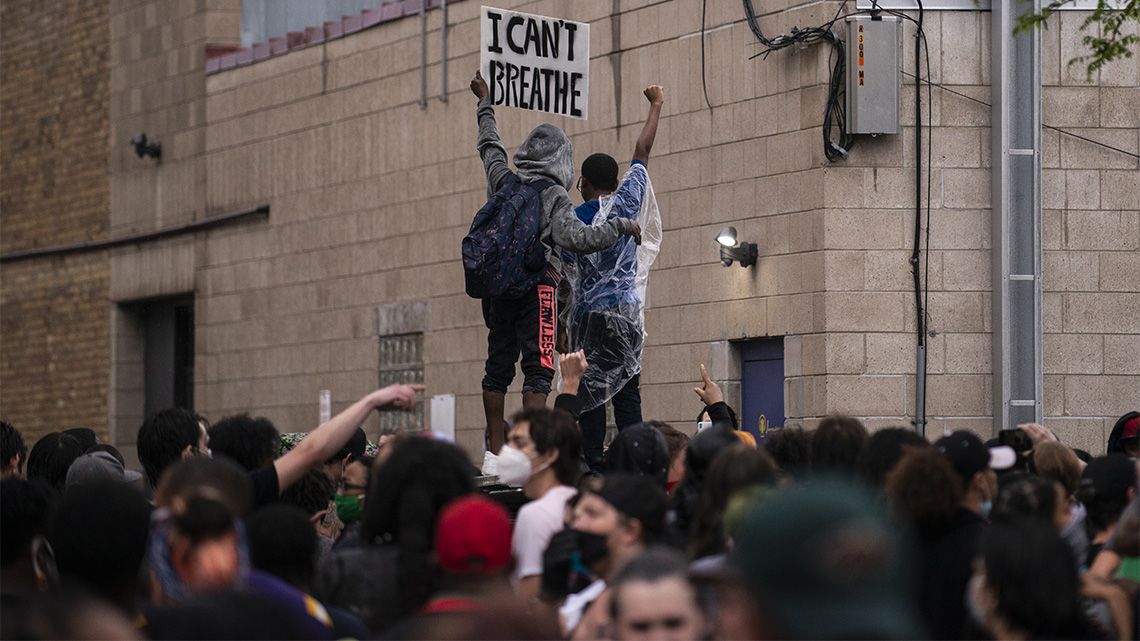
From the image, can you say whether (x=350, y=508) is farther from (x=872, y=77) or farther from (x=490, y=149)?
(x=872, y=77)

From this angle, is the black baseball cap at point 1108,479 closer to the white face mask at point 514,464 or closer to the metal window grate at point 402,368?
the white face mask at point 514,464

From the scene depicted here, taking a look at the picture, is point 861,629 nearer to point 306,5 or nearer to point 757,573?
point 757,573

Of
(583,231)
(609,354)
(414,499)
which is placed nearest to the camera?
(414,499)

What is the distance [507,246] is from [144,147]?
1509cm

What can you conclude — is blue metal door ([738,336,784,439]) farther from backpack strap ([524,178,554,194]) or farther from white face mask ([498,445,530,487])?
white face mask ([498,445,530,487])

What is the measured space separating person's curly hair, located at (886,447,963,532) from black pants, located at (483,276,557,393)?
447 centimetres

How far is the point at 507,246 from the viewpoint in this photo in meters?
10.3

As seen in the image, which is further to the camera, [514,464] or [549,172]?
[549,172]

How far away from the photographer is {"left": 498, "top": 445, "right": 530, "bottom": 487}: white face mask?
22.1ft

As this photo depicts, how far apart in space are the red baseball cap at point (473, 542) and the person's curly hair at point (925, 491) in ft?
4.81

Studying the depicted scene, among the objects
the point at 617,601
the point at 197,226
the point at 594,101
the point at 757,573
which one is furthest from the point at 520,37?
the point at 197,226

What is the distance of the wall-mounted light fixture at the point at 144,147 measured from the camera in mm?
24469

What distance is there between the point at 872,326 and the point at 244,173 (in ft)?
33.0

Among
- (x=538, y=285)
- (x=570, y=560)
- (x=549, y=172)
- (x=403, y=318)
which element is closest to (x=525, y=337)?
(x=538, y=285)
